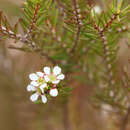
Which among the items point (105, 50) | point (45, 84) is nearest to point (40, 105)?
point (105, 50)

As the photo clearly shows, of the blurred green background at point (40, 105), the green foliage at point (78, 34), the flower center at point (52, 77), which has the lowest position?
the blurred green background at point (40, 105)

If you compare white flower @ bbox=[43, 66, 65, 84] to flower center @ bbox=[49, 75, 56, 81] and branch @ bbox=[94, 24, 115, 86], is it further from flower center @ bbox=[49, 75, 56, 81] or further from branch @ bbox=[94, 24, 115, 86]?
branch @ bbox=[94, 24, 115, 86]

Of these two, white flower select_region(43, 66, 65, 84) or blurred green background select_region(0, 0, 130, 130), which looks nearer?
white flower select_region(43, 66, 65, 84)

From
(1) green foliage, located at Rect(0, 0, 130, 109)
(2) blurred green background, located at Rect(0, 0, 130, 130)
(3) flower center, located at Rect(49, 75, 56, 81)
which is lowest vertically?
(2) blurred green background, located at Rect(0, 0, 130, 130)

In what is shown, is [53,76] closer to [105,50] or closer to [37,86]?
[37,86]

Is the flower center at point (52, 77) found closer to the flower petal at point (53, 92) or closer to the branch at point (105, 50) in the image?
the flower petal at point (53, 92)

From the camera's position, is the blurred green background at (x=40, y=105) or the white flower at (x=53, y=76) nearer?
the white flower at (x=53, y=76)

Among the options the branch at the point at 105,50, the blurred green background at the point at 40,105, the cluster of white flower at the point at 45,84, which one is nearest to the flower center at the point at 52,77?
the cluster of white flower at the point at 45,84

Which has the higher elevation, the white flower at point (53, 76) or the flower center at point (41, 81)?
the white flower at point (53, 76)

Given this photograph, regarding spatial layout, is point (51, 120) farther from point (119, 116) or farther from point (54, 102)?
point (119, 116)

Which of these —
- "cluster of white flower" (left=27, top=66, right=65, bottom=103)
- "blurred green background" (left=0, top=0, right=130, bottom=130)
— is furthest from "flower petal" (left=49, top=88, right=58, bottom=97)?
"blurred green background" (left=0, top=0, right=130, bottom=130)

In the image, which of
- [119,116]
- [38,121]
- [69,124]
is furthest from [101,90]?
[38,121]
